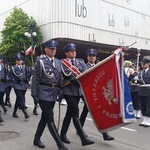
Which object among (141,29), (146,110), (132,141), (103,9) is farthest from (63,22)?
(132,141)

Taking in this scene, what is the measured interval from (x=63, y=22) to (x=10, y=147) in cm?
1946

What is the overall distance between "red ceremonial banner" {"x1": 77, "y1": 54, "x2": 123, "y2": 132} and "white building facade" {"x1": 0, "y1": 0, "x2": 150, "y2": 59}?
19.0 metres

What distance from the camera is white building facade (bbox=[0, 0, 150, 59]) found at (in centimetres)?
2405

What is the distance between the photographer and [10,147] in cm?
538

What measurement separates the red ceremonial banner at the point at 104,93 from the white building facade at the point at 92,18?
1898 centimetres

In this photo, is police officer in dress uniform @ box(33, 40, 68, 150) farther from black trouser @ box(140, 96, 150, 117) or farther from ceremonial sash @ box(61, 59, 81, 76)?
black trouser @ box(140, 96, 150, 117)

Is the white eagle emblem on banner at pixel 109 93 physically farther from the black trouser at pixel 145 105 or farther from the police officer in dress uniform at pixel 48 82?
the black trouser at pixel 145 105

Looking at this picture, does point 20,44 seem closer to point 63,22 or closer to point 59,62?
point 63,22

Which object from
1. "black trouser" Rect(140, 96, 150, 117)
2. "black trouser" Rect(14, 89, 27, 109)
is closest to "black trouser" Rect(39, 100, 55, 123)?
"black trouser" Rect(14, 89, 27, 109)

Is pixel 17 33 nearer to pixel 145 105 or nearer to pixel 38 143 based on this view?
pixel 145 105

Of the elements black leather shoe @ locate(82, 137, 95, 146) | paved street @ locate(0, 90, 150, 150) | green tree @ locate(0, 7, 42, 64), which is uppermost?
green tree @ locate(0, 7, 42, 64)

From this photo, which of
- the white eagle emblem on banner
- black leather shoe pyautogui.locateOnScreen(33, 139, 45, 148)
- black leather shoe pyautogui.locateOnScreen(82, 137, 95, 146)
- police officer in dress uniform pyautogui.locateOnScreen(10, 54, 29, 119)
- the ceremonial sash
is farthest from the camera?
police officer in dress uniform pyautogui.locateOnScreen(10, 54, 29, 119)

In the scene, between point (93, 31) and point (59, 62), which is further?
point (93, 31)

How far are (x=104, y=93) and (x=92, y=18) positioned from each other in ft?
72.0
